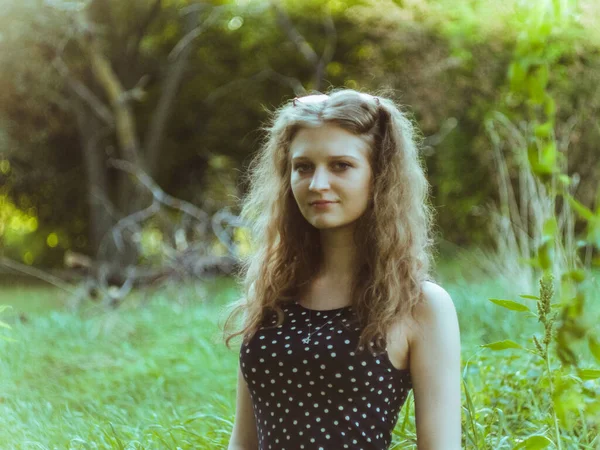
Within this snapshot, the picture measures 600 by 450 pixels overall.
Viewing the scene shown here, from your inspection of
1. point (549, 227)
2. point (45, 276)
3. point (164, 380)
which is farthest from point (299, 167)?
point (45, 276)

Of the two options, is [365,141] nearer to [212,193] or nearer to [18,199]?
[212,193]

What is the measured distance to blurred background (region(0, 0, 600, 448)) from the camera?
603cm

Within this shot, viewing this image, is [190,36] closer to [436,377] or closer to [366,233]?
[366,233]

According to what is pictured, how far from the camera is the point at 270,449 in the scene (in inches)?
63.1

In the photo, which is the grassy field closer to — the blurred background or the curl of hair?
the blurred background

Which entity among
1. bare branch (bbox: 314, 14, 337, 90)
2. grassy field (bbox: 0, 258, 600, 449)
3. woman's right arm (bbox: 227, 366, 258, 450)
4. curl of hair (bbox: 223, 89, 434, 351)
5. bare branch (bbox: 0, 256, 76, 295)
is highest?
bare branch (bbox: 314, 14, 337, 90)

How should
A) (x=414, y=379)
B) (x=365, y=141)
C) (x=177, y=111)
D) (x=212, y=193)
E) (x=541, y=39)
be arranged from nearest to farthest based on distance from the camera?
(x=541, y=39)
(x=414, y=379)
(x=365, y=141)
(x=212, y=193)
(x=177, y=111)

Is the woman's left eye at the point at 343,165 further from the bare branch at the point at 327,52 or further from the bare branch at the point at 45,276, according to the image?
the bare branch at the point at 327,52

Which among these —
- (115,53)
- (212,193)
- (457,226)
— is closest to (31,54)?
(115,53)

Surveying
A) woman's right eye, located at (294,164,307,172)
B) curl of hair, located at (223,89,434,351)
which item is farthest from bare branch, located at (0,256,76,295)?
woman's right eye, located at (294,164,307,172)

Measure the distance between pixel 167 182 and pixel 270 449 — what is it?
10.4 metres

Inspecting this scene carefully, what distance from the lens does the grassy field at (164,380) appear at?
7.63ft

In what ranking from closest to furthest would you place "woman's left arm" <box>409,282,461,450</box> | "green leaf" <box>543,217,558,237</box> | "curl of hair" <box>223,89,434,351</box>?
1. "green leaf" <box>543,217,558,237</box>
2. "woman's left arm" <box>409,282,461,450</box>
3. "curl of hair" <box>223,89,434,351</box>

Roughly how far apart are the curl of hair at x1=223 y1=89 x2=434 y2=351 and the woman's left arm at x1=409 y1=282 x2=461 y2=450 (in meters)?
0.06
